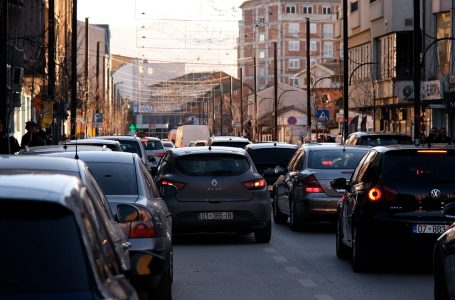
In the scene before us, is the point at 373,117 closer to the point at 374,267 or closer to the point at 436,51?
the point at 436,51

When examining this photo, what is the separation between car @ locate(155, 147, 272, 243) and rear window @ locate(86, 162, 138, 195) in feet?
21.8

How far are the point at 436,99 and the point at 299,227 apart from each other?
108 ft

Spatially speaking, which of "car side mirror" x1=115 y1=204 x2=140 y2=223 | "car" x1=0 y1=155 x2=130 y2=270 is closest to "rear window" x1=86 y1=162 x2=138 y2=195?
"car side mirror" x1=115 y1=204 x2=140 y2=223

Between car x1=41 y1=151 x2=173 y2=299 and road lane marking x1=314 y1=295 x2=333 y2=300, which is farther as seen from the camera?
road lane marking x1=314 y1=295 x2=333 y2=300

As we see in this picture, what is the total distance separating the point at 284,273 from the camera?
14.8 metres

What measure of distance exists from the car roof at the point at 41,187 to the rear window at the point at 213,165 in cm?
1345

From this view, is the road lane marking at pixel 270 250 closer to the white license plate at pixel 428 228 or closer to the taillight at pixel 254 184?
the taillight at pixel 254 184

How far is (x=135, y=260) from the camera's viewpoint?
21.6ft

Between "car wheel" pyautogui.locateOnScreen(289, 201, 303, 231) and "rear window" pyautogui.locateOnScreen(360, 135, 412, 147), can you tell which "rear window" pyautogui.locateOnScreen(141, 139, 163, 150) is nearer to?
"rear window" pyautogui.locateOnScreen(360, 135, 412, 147)

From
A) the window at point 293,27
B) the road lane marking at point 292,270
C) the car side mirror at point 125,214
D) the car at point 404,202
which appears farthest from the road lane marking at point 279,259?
the window at point 293,27

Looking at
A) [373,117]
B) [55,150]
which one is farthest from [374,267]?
[373,117]

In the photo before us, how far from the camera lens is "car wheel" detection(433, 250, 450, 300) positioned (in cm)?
1070

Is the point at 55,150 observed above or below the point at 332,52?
below

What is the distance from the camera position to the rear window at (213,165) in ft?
62.7
